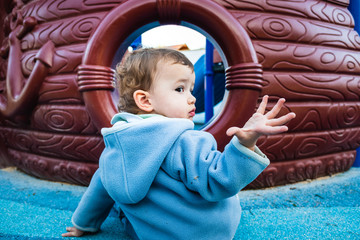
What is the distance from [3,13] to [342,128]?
3081 mm

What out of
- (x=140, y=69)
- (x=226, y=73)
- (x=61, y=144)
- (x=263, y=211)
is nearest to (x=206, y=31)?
(x=226, y=73)

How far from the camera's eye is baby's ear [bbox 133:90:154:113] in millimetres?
898

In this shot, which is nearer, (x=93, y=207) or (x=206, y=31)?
(x=93, y=207)

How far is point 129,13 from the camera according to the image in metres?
1.52

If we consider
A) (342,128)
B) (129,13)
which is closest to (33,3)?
(129,13)

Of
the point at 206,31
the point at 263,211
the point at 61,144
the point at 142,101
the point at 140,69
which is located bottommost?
the point at 263,211

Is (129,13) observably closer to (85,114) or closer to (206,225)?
(85,114)

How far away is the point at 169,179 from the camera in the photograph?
75 centimetres

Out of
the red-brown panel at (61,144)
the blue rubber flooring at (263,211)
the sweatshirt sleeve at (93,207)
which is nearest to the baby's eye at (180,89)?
the sweatshirt sleeve at (93,207)

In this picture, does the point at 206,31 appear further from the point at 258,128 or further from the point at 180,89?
the point at 258,128

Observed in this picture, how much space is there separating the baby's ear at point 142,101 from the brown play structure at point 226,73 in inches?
26.5

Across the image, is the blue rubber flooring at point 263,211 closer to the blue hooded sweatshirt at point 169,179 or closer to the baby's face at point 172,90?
the blue hooded sweatshirt at point 169,179

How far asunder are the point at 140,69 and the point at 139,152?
322 mm

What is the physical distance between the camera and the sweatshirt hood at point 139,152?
0.72m
